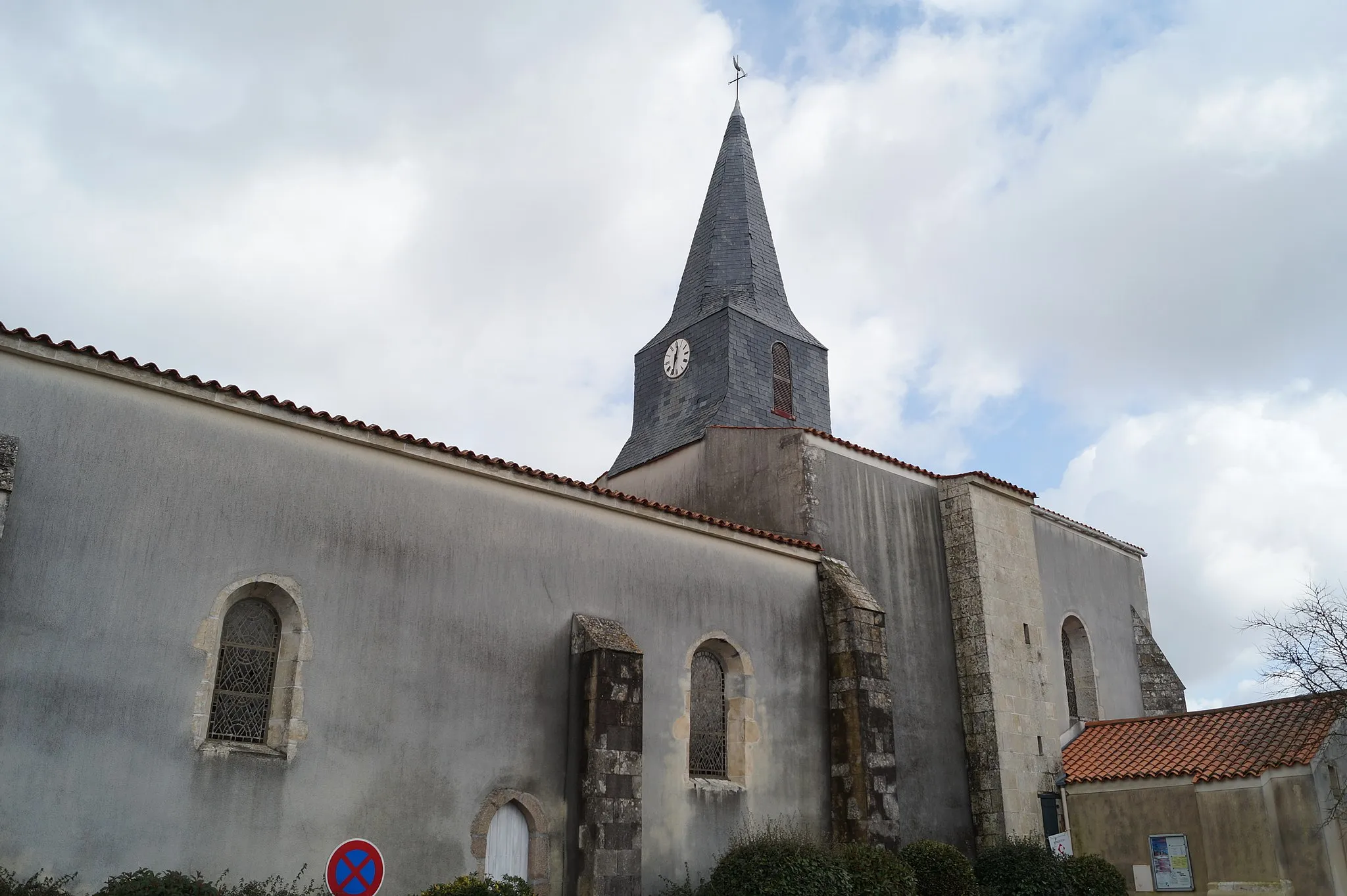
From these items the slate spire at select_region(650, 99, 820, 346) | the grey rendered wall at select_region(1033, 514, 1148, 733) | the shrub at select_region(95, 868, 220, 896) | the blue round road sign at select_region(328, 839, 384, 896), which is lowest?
the shrub at select_region(95, 868, 220, 896)

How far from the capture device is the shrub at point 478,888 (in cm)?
1038

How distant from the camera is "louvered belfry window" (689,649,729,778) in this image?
1474 cm

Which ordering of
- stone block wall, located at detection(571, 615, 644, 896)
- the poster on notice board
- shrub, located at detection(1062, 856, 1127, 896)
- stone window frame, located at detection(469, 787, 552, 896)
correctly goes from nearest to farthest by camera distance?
stone window frame, located at detection(469, 787, 552, 896)
stone block wall, located at detection(571, 615, 644, 896)
shrub, located at detection(1062, 856, 1127, 896)
the poster on notice board

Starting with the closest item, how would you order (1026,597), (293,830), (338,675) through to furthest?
(293,830), (338,675), (1026,597)

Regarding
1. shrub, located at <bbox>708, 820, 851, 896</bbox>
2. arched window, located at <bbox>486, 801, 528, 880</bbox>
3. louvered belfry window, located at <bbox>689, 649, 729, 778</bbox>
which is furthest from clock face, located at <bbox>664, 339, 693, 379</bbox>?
arched window, located at <bbox>486, 801, 528, 880</bbox>

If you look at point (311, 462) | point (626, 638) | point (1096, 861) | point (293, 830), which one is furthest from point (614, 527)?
point (1096, 861)

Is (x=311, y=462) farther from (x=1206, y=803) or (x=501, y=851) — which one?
(x=1206, y=803)

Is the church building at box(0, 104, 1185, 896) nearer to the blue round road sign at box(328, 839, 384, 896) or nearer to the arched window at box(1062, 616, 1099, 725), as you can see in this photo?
the arched window at box(1062, 616, 1099, 725)

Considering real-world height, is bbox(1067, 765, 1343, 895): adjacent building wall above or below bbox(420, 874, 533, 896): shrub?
above

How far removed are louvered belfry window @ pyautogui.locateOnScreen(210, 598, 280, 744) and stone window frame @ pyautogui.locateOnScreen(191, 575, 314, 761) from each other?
2.7 inches

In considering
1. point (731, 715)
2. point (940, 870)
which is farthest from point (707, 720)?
point (940, 870)

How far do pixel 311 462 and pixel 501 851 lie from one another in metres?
5.06

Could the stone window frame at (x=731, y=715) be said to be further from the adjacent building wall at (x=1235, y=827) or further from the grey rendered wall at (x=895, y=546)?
the adjacent building wall at (x=1235, y=827)

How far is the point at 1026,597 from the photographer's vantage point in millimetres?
19938
